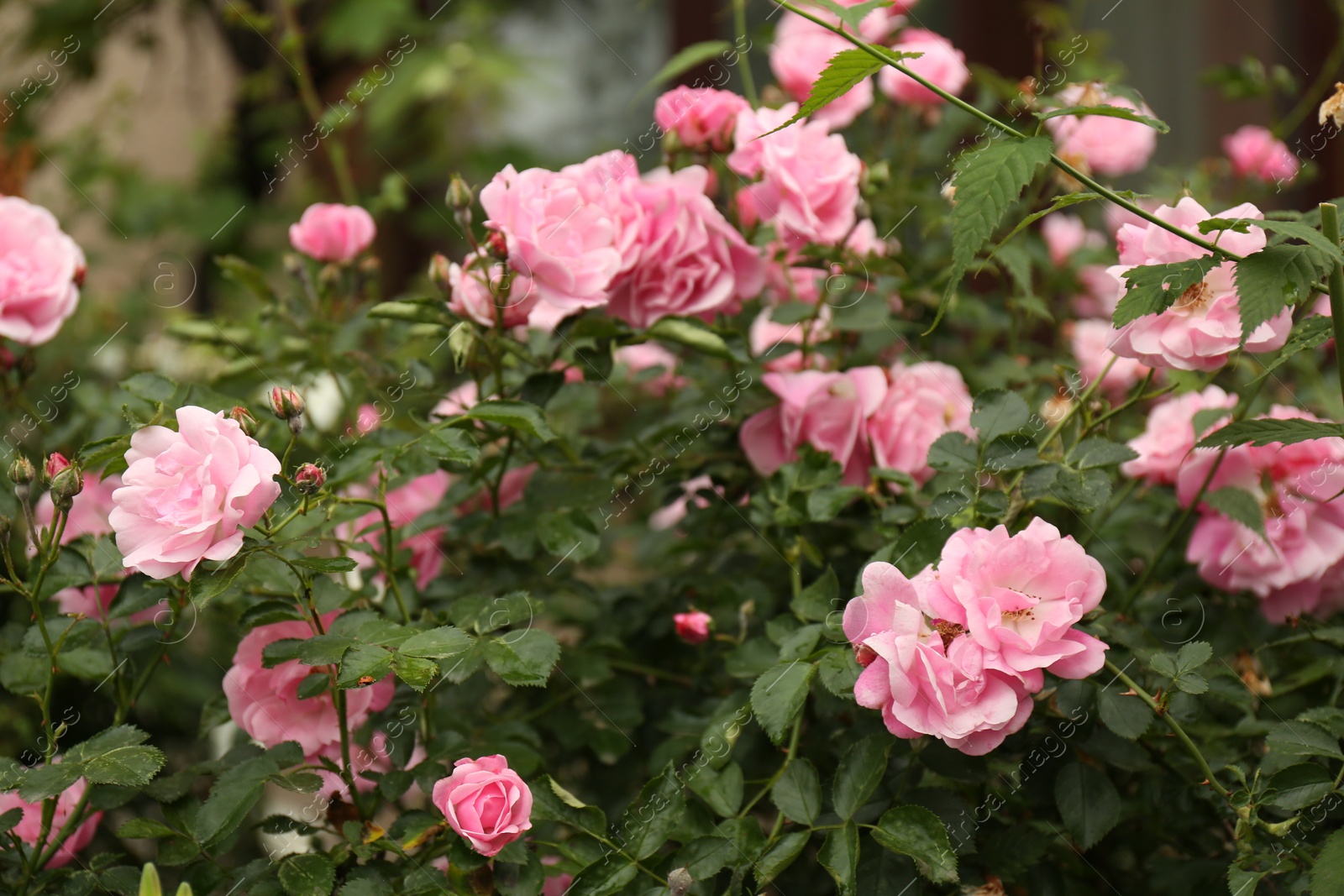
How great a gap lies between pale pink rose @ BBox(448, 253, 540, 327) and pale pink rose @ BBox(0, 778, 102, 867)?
341 millimetres

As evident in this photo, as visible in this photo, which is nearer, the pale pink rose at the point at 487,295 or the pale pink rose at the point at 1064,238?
the pale pink rose at the point at 487,295

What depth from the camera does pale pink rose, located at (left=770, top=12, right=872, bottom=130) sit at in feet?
2.85

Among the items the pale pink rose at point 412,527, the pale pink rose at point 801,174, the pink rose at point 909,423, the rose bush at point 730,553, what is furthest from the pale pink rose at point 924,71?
the pale pink rose at point 412,527

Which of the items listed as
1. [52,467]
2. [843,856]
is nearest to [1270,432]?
[843,856]

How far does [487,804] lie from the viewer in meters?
0.49

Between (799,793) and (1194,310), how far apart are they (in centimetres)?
32

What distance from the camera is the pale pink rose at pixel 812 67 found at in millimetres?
870

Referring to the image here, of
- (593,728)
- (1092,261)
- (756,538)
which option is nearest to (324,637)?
(593,728)

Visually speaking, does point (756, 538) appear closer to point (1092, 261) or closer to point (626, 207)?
point (626, 207)

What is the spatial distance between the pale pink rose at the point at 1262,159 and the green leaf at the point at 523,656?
832 mm

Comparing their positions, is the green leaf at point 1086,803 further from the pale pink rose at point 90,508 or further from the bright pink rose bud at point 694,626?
the pale pink rose at point 90,508

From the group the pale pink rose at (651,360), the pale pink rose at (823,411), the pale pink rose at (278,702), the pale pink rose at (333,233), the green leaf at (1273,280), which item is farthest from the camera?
the pale pink rose at (651,360)

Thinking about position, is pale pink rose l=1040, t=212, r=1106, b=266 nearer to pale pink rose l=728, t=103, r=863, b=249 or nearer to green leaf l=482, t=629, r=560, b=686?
pale pink rose l=728, t=103, r=863, b=249

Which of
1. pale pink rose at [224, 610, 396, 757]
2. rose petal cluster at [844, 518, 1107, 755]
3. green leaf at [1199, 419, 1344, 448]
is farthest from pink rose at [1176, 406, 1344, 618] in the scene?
pale pink rose at [224, 610, 396, 757]
